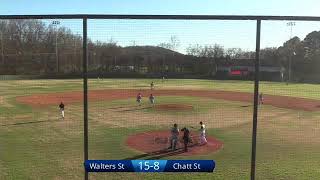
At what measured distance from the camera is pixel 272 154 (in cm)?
1766

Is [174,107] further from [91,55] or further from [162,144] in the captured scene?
[91,55]

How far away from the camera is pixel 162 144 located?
62.7 ft

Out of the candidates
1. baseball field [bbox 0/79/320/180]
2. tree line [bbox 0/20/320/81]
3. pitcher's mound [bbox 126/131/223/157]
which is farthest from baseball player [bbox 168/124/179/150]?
tree line [bbox 0/20/320/81]

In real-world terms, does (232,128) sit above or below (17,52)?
below

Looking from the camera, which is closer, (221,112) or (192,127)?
(192,127)

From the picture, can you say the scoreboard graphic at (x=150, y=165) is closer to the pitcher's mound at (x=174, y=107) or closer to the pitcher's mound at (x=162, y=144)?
the pitcher's mound at (x=162, y=144)

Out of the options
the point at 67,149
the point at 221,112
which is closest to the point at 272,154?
the point at 67,149

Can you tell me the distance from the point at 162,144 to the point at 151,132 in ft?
10.5

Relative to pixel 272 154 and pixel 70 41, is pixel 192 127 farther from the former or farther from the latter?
pixel 70 41

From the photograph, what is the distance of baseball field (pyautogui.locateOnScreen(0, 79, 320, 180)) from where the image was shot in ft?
48.0

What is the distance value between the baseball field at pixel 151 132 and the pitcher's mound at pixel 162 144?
0.15 feet

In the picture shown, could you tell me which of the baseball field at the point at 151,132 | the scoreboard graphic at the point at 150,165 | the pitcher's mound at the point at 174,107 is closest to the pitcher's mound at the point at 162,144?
the baseball field at the point at 151,132

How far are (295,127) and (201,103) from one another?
12.4 metres

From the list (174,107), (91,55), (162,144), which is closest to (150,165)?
(91,55)
